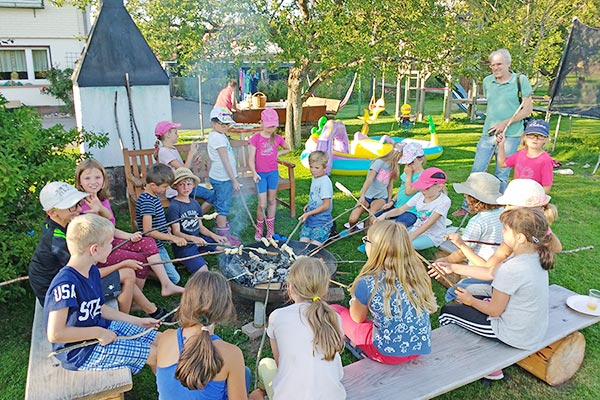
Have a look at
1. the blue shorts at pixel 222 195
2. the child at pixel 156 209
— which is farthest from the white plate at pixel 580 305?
the blue shorts at pixel 222 195

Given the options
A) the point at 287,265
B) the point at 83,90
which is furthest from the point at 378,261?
the point at 83,90

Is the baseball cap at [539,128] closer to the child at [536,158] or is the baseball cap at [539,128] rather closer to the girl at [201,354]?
the child at [536,158]

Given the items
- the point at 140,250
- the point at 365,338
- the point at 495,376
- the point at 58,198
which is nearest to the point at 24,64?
the point at 140,250

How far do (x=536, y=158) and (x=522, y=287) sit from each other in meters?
2.74

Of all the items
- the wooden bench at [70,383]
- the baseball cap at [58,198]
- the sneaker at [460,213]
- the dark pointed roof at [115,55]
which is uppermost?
the dark pointed roof at [115,55]

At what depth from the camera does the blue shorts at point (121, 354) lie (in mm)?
2650

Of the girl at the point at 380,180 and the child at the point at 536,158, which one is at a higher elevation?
the child at the point at 536,158

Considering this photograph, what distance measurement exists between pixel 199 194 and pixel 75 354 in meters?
3.34

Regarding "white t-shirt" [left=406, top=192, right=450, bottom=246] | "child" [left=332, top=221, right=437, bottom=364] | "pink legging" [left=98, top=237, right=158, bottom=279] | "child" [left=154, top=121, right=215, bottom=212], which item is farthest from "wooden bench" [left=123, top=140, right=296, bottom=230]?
"child" [left=332, top=221, right=437, bottom=364]

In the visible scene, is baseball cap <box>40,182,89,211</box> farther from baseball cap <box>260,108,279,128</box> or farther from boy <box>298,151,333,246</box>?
baseball cap <box>260,108,279,128</box>

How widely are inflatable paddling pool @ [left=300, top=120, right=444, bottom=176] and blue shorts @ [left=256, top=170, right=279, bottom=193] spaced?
7.90 feet

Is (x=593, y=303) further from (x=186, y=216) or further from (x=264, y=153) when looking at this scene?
(x=264, y=153)

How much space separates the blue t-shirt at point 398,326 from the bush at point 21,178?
275cm

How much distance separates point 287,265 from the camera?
421 centimetres
